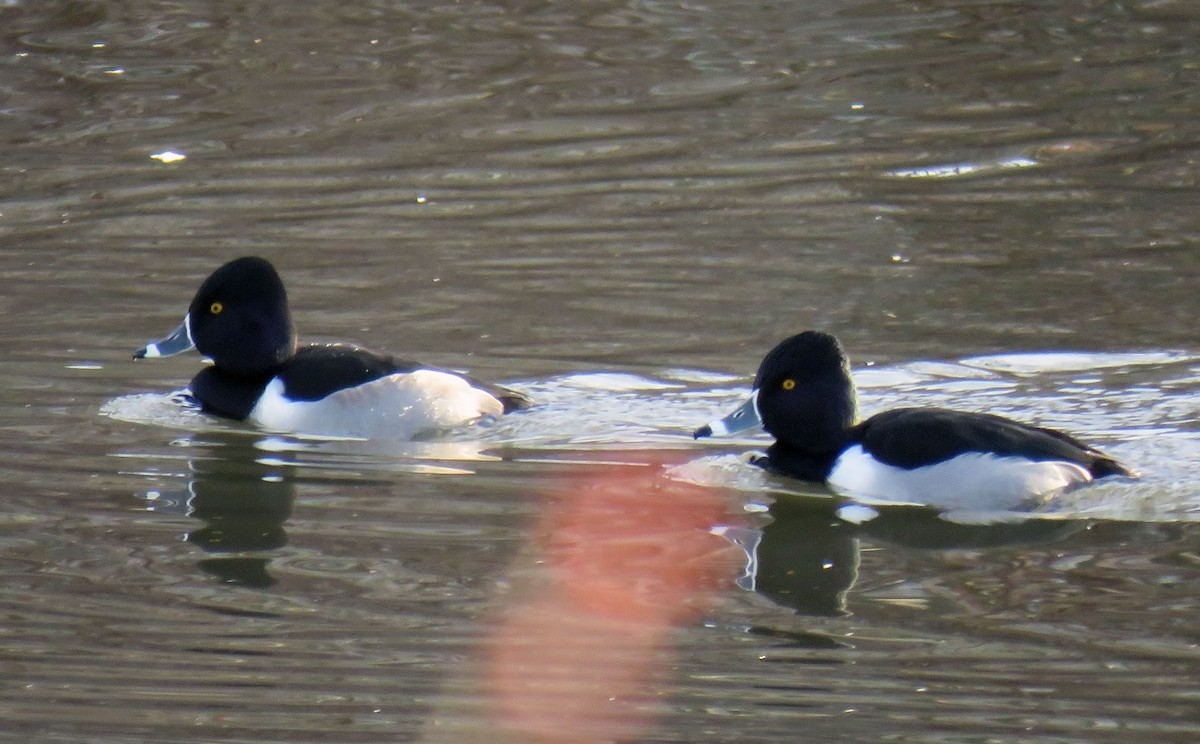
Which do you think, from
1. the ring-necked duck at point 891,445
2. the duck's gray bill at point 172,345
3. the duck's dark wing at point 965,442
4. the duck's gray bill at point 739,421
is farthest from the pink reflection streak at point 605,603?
the duck's gray bill at point 172,345

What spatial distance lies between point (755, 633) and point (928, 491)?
1.87 metres

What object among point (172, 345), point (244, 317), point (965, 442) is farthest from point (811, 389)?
point (172, 345)

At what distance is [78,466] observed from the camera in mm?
8344

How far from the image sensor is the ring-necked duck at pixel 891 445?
7832mm

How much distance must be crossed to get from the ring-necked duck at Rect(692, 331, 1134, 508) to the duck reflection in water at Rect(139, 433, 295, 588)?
6.04 feet

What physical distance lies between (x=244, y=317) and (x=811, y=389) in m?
2.80

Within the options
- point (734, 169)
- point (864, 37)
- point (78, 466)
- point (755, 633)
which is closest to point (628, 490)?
point (755, 633)

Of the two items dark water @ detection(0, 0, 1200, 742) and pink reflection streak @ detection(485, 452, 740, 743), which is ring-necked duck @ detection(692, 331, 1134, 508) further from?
pink reflection streak @ detection(485, 452, 740, 743)

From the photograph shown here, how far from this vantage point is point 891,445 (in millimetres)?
7938

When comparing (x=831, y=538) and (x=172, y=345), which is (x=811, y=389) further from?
(x=172, y=345)

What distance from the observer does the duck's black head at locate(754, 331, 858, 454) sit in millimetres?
8242

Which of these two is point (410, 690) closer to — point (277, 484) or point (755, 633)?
point (755, 633)

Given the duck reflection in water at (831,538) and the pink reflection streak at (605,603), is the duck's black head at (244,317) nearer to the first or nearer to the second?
the pink reflection streak at (605,603)

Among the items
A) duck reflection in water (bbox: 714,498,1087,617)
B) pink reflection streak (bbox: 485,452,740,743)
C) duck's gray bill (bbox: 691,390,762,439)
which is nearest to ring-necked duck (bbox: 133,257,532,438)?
pink reflection streak (bbox: 485,452,740,743)
